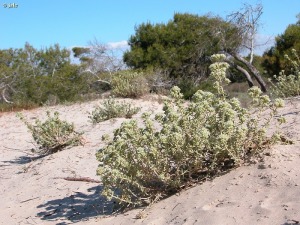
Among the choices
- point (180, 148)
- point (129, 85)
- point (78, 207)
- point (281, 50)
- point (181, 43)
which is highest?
point (181, 43)

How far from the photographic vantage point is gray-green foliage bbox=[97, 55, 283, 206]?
3523 millimetres

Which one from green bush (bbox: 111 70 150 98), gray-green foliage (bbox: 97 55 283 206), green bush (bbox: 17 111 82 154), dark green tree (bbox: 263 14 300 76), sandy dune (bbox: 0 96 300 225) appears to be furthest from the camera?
dark green tree (bbox: 263 14 300 76)

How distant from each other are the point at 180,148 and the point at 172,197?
16.1 inches

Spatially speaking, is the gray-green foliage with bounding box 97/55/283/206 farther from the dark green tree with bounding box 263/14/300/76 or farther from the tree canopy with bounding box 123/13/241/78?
the dark green tree with bounding box 263/14/300/76

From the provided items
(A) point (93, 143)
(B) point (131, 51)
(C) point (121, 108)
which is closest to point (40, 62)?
(B) point (131, 51)

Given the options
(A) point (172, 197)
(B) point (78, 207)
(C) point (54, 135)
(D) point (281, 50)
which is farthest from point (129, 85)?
(A) point (172, 197)

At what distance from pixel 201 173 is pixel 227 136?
21.9 inches

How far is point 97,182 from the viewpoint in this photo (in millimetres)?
4969

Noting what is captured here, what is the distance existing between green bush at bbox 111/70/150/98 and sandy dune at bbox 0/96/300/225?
20.7ft

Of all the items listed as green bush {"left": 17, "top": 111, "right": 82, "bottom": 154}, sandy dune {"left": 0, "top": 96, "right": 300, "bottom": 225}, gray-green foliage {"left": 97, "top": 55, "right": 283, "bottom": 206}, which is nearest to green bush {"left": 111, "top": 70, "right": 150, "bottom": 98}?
green bush {"left": 17, "top": 111, "right": 82, "bottom": 154}

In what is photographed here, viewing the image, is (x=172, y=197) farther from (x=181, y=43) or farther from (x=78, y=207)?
(x=181, y=43)

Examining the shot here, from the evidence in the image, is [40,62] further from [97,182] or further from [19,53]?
[97,182]

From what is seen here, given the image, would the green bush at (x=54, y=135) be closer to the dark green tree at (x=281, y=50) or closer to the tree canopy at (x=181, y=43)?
the tree canopy at (x=181, y=43)

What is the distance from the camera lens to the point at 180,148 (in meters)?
3.56
